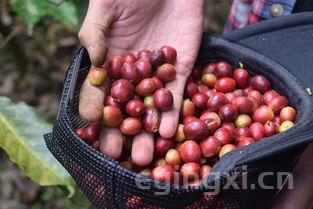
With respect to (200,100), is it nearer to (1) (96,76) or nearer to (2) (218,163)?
(1) (96,76)

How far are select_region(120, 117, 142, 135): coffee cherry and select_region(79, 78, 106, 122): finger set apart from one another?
3.2 inches

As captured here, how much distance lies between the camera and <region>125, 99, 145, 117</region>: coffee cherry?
5.10 feet

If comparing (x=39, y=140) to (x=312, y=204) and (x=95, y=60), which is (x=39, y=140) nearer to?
(x=95, y=60)

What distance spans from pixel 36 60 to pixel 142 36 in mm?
1336

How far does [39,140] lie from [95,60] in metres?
0.46

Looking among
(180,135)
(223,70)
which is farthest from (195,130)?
(223,70)

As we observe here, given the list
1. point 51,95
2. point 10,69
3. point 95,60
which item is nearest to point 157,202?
point 95,60

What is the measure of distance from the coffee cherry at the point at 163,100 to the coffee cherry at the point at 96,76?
0.55 feet

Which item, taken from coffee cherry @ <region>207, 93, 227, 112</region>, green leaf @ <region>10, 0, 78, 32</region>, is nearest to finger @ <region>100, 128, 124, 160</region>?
coffee cherry @ <region>207, 93, 227, 112</region>

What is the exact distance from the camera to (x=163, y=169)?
4.73ft

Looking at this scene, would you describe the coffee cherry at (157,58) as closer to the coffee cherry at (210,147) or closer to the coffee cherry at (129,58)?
the coffee cherry at (129,58)

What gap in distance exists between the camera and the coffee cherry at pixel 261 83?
1670 millimetres

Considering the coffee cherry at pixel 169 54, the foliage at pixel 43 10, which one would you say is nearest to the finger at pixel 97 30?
the coffee cherry at pixel 169 54

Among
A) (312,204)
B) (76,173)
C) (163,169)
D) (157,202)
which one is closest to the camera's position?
(157,202)
